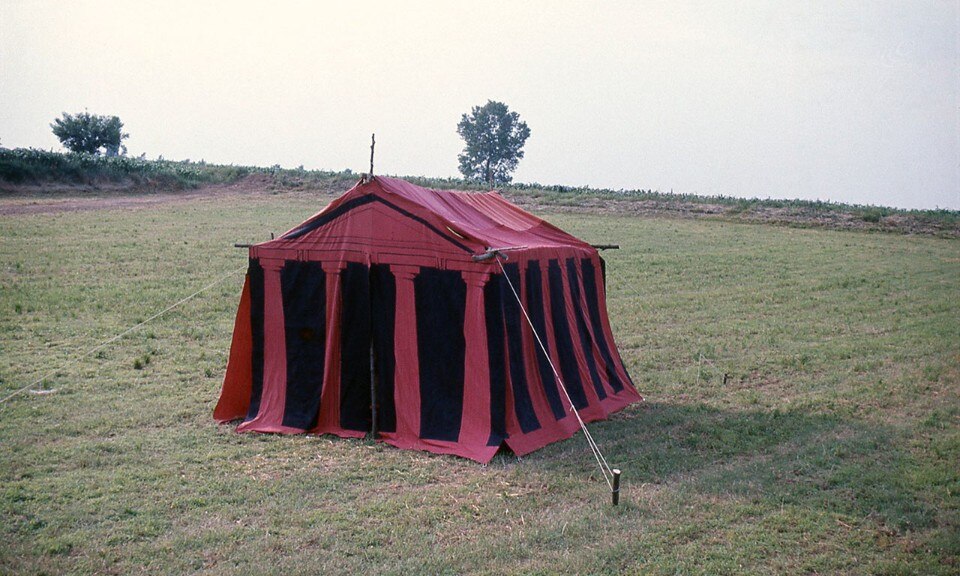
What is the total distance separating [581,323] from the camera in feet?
31.1

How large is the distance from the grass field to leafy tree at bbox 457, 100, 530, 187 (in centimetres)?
5454

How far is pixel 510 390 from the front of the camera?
25.0 ft

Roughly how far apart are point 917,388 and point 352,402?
690 cm

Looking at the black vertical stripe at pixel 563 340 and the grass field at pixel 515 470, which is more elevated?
the black vertical stripe at pixel 563 340

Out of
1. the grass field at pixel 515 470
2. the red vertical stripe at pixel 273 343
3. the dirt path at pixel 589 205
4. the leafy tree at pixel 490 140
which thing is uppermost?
the leafy tree at pixel 490 140

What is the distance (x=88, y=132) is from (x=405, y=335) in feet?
152

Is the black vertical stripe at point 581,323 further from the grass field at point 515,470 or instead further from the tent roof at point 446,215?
the grass field at point 515,470

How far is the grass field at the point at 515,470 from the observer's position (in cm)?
531

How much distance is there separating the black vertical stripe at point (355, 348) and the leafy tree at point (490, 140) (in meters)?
60.4

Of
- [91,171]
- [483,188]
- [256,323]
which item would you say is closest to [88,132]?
[91,171]

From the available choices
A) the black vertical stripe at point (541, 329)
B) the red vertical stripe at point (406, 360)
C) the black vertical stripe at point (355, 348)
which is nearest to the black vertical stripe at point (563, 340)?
the black vertical stripe at point (541, 329)

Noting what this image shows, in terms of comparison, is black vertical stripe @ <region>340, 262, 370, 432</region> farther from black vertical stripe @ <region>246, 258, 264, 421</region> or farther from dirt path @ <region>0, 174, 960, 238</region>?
dirt path @ <region>0, 174, 960, 238</region>

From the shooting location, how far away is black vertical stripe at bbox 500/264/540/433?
25.1 feet

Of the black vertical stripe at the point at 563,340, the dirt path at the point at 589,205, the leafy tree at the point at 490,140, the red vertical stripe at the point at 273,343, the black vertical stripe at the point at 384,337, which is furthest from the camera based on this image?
the leafy tree at the point at 490,140
